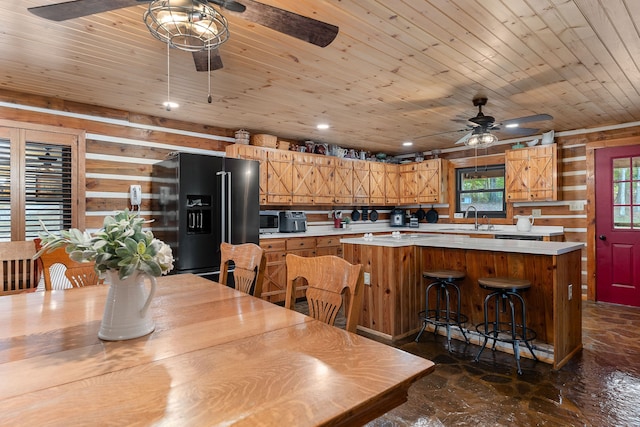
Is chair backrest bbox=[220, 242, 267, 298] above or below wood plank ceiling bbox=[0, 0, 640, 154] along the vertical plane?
below

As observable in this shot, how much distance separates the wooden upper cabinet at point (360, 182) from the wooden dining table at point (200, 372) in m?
4.75

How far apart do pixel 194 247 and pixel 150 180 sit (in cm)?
110

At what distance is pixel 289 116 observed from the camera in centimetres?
435

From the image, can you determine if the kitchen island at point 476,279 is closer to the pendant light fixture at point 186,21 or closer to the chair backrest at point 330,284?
the chair backrest at point 330,284

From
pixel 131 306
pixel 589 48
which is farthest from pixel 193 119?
pixel 589 48

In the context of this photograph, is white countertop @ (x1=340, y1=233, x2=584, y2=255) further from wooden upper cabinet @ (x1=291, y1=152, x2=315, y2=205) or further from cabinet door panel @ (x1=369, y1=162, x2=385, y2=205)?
cabinet door panel @ (x1=369, y1=162, x2=385, y2=205)

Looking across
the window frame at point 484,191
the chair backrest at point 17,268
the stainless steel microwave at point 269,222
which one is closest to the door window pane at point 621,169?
the window frame at point 484,191

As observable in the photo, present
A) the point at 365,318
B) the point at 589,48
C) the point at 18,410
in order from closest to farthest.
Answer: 1. the point at 18,410
2. the point at 589,48
3. the point at 365,318

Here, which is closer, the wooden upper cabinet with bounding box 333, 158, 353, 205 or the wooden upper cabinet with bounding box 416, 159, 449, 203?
the wooden upper cabinet with bounding box 333, 158, 353, 205

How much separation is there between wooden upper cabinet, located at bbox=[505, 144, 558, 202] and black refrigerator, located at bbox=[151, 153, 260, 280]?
3805 mm

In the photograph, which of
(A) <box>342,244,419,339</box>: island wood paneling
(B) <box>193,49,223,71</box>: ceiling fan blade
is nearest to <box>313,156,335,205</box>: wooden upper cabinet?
(A) <box>342,244,419,339</box>: island wood paneling

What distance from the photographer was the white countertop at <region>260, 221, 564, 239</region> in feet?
16.0

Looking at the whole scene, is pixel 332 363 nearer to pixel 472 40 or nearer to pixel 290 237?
pixel 472 40

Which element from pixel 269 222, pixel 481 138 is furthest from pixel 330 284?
pixel 269 222
